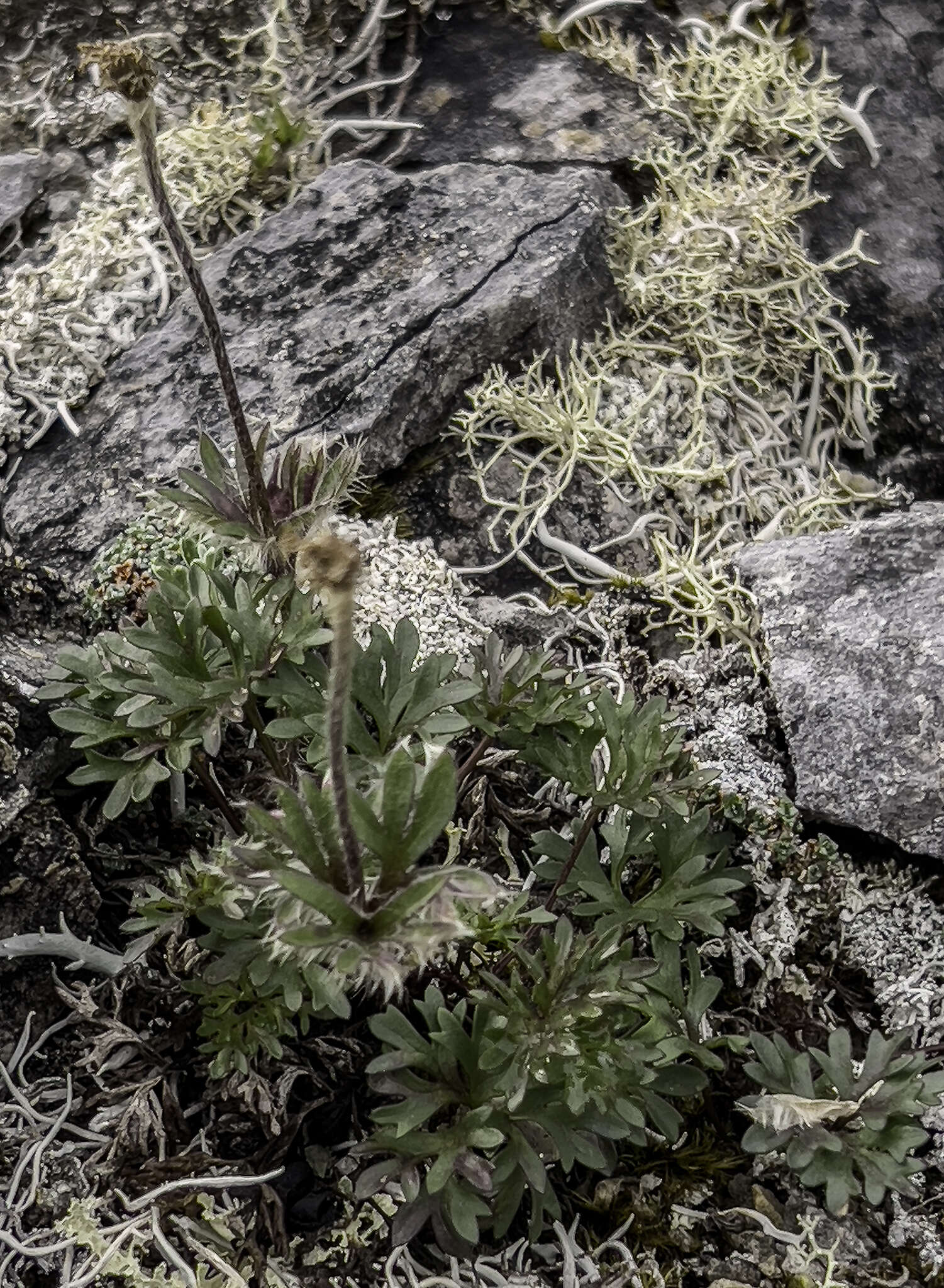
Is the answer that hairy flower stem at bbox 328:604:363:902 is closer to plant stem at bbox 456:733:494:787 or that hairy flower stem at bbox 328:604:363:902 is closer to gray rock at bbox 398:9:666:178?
plant stem at bbox 456:733:494:787

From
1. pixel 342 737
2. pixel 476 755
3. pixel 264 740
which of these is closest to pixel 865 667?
pixel 476 755

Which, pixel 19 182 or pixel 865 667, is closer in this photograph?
Answer: pixel 865 667

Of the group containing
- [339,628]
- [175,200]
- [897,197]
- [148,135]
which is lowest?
[897,197]

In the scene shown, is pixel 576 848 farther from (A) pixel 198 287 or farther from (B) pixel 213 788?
(A) pixel 198 287

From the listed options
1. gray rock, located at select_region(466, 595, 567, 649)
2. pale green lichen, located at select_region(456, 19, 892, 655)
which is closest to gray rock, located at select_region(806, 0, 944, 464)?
pale green lichen, located at select_region(456, 19, 892, 655)

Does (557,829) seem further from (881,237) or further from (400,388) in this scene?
(881,237)

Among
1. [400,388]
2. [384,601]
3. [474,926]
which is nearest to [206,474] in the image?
[384,601]

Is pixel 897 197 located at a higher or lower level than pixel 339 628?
lower
